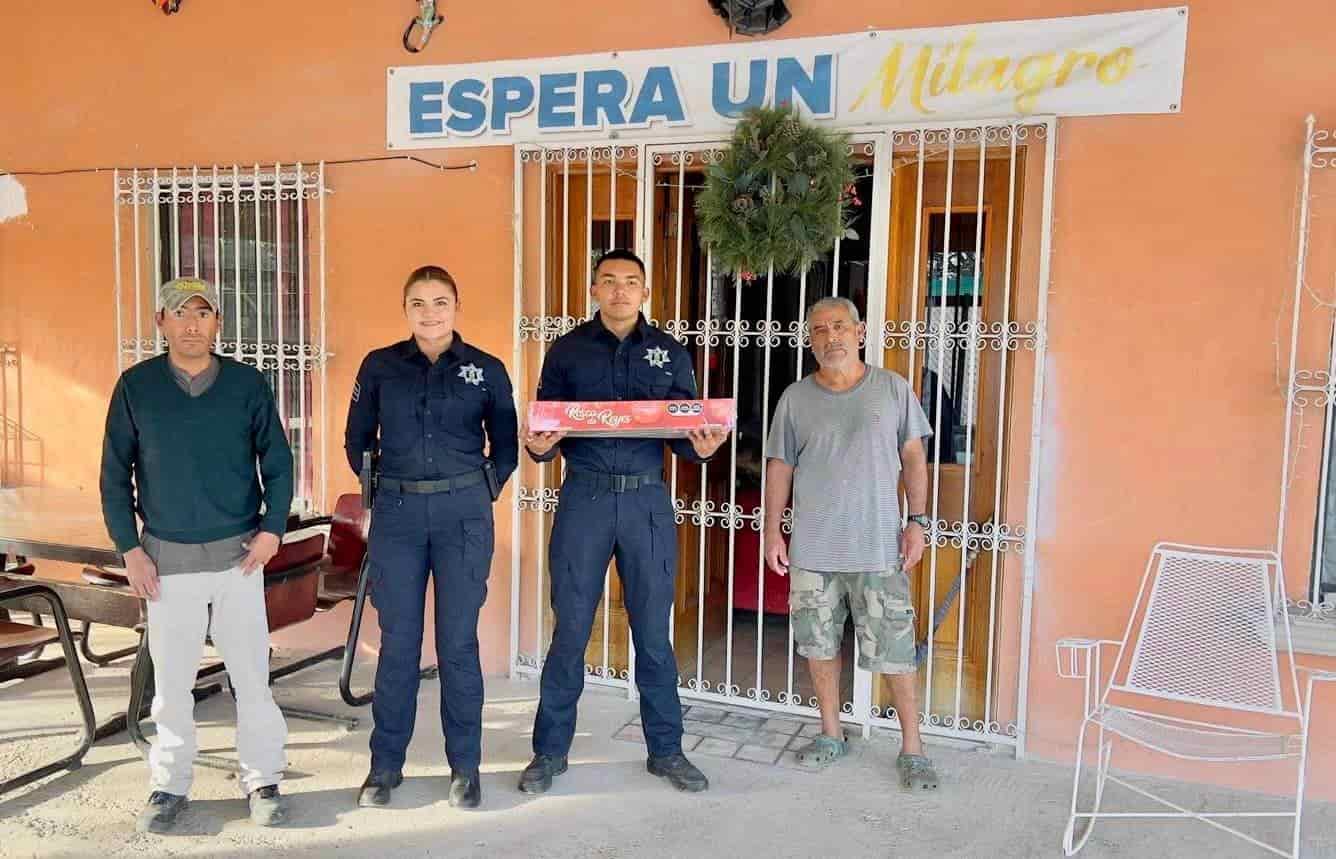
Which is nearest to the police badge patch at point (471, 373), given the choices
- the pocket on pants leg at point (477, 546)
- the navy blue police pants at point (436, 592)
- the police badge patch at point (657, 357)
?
the navy blue police pants at point (436, 592)

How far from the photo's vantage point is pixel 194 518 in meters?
3.31

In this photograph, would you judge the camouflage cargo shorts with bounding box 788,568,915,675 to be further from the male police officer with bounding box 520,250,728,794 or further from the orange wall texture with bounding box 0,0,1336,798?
the orange wall texture with bounding box 0,0,1336,798

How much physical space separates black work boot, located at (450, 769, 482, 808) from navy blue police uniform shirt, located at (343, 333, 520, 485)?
101 cm

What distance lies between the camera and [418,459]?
346 cm

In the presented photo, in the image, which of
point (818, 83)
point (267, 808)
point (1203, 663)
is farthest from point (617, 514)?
point (1203, 663)

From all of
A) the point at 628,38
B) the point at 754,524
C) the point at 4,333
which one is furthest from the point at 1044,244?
the point at 4,333

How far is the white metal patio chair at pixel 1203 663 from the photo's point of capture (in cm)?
338

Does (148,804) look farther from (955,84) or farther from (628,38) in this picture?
(955,84)

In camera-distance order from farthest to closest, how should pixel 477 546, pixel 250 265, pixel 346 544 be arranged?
pixel 250 265 < pixel 346 544 < pixel 477 546

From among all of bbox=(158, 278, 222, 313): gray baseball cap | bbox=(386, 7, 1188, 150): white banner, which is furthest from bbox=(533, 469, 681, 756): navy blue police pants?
bbox=(386, 7, 1188, 150): white banner

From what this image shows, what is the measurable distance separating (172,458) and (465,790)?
1.44 m

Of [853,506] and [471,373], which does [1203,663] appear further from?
[471,373]

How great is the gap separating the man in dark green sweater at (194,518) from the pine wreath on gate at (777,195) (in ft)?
5.81

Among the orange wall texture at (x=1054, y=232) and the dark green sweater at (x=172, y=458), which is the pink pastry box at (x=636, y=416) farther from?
the orange wall texture at (x=1054, y=232)
